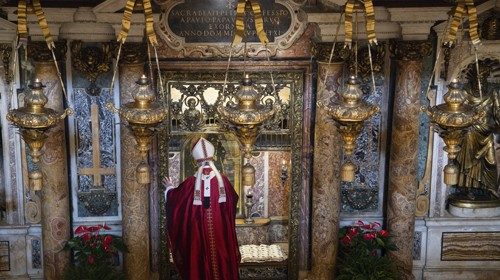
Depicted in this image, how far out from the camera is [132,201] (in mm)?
9766

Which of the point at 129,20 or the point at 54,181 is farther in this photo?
the point at 54,181

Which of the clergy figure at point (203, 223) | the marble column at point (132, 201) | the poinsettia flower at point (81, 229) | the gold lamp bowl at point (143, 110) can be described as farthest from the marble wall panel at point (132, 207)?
the gold lamp bowl at point (143, 110)

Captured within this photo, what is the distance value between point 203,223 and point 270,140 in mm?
1611

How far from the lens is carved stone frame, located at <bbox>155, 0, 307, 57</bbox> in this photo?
31.7 ft

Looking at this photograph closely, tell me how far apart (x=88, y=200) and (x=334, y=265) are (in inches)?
127

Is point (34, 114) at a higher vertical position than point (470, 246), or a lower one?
higher

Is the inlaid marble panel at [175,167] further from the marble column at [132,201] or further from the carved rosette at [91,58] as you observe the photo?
the carved rosette at [91,58]

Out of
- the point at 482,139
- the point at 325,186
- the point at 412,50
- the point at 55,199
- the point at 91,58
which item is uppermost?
the point at 412,50

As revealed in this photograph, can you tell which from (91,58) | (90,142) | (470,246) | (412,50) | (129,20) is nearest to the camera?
(129,20)

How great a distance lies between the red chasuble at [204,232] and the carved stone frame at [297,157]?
0.78 m

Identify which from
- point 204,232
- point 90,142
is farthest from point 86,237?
point 204,232

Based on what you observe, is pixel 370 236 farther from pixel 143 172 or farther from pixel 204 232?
pixel 143 172

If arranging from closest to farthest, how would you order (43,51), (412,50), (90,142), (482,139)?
(43,51)
(412,50)
(90,142)
(482,139)

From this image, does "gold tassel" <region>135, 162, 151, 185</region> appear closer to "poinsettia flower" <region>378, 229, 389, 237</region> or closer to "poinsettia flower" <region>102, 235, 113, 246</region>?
"poinsettia flower" <region>102, 235, 113, 246</region>
